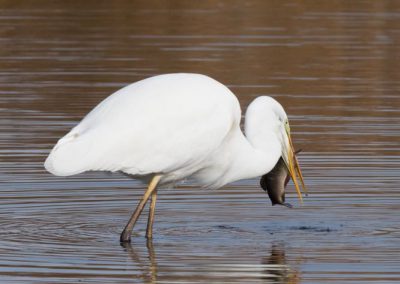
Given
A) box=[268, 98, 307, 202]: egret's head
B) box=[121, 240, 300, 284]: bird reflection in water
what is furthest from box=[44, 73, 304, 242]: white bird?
box=[121, 240, 300, 284]: bird reflection in water

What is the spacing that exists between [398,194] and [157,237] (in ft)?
8.97

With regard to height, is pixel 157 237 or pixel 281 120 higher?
pixel 281 120

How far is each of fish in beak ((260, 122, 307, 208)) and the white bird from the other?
32 centimetres

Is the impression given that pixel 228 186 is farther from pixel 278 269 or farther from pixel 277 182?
pixel 278 269

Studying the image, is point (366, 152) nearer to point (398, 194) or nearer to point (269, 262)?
point (398, 194)

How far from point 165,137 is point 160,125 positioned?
102 mm

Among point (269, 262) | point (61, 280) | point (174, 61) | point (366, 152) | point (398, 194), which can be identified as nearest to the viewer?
point (61, 280)

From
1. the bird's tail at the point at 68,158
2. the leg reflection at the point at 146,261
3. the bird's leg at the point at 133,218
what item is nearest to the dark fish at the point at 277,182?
the bird's leg at the point at 133,218

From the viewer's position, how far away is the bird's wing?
1140 cm

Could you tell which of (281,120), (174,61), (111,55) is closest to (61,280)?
(281,120)

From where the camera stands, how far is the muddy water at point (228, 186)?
35.7 ft

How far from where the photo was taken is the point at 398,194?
13.7 metres

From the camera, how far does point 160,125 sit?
11.5m

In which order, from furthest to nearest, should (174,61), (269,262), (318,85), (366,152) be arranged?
(174,61), (318,85), (366,152), (269,262)
